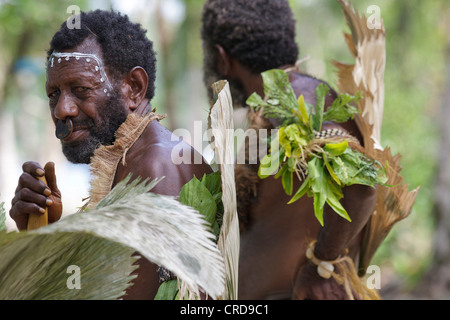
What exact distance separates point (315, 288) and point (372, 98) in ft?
3.11

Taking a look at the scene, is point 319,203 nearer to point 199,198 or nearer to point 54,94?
point 199,198

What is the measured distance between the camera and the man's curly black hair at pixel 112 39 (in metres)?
1.82

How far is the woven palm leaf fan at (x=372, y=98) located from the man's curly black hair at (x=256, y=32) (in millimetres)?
380

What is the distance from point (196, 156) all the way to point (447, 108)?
20.9 ft

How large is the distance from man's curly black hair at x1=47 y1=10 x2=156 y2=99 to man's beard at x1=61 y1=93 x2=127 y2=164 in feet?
0.32

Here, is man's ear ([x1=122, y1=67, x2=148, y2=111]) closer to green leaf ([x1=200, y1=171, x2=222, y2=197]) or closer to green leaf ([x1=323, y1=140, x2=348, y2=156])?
green leaf ([x1=200, y1=171, x2=222, y2=197])

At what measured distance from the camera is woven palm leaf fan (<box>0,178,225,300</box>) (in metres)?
1.27

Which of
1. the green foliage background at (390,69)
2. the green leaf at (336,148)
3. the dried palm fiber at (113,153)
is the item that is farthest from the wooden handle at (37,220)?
the green foliage background at (390,69)

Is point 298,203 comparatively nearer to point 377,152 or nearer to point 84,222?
point 377,152

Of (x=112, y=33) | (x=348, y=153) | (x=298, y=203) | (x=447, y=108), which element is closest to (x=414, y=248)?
(x=447, y=108)

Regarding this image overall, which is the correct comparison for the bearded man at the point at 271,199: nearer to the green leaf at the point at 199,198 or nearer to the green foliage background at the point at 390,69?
the green leaf at the point at 199,198

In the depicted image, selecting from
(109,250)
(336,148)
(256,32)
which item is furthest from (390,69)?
(109,250)

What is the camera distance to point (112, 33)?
1.84 meters

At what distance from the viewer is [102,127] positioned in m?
1.85
